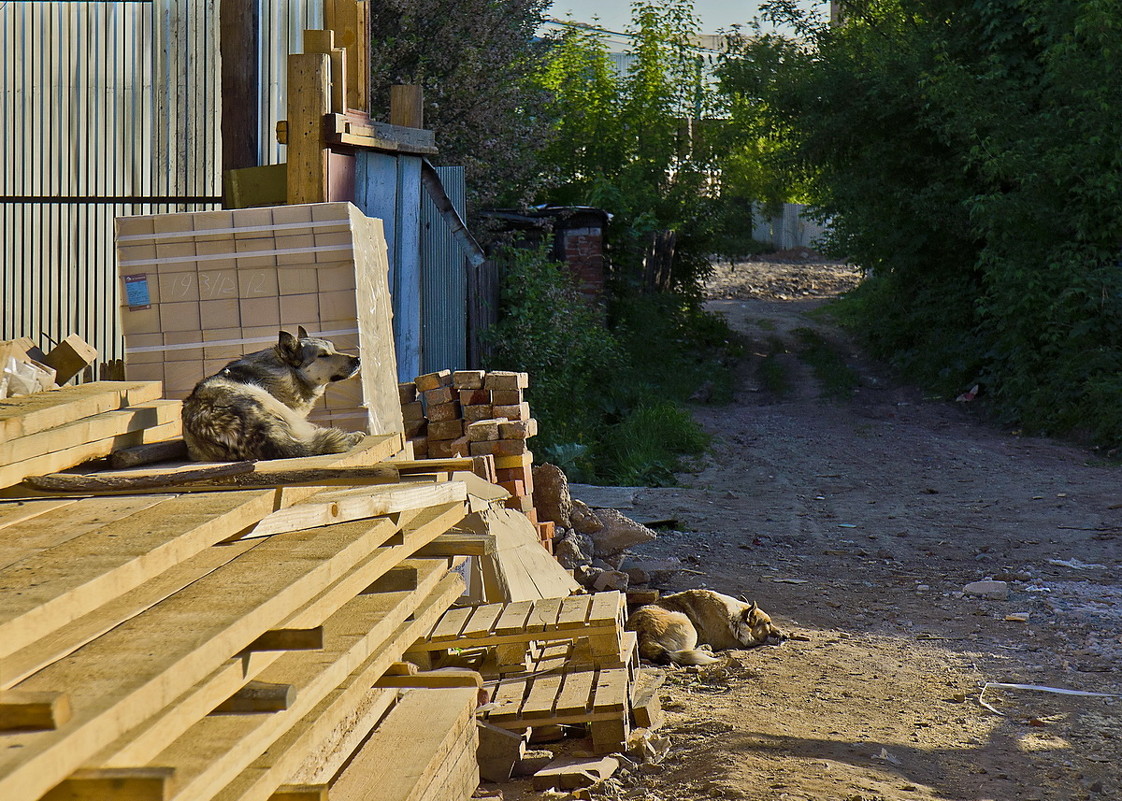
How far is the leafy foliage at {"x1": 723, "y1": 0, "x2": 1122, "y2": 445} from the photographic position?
41.0 ft

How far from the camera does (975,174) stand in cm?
1521

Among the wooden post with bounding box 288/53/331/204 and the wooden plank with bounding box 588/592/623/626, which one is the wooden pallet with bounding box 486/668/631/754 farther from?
the wooden post with bounding box 288/53/331/204

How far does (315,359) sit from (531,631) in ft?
4.63

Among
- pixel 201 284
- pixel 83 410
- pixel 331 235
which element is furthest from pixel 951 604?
pixel 83 410

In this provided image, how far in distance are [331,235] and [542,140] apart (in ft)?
29.5

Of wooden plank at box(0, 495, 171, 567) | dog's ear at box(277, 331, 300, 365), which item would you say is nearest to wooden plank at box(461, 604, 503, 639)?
dog's ear at box(277, 331, 300, 365)

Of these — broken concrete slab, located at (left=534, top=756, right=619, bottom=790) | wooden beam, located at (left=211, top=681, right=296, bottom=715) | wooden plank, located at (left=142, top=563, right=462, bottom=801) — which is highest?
wooden beam, located at (left=211, top=681, right=296, bottom=715)

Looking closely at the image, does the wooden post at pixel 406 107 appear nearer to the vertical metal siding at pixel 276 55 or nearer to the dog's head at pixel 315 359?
the vertical metal siding at pixel 276 55

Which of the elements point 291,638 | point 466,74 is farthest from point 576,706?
point 466,74

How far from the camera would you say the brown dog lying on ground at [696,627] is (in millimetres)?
5289

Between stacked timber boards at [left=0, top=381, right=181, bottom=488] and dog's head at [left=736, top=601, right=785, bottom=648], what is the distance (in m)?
3.12

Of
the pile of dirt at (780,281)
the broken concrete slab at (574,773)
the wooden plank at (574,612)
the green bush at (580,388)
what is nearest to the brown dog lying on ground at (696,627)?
the wooden plank at (574,612)

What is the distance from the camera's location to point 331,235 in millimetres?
4852

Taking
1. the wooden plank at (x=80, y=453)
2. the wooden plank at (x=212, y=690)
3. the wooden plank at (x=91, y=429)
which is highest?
the wooden plank at (x=91, y=429)
